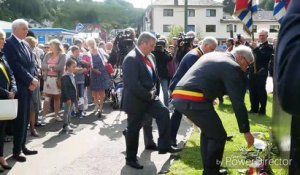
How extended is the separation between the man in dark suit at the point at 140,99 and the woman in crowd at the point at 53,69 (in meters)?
3.59

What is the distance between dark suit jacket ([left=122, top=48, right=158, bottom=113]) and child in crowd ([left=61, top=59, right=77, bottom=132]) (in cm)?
283

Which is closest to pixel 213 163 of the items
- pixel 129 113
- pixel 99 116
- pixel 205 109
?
pixel 205 109

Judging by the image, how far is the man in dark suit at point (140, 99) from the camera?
19.2 ft

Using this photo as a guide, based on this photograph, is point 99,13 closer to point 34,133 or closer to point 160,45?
point 160,45

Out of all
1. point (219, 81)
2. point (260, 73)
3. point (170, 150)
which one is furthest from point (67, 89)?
point (219, 81)

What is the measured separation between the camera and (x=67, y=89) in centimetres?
878

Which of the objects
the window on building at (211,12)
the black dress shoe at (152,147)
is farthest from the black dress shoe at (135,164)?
the window on building at (211,12)

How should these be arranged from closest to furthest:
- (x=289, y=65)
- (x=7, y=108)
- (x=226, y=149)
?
(x=289, y=65)
(x=7, y=108)
(x=226, y=149)

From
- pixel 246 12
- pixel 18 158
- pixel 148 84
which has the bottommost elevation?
pixel 18 158

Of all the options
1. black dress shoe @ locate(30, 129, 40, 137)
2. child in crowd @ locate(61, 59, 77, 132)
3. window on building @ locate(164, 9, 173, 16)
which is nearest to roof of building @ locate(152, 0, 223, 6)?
window on building @ locate(164, 9, 173, 16)

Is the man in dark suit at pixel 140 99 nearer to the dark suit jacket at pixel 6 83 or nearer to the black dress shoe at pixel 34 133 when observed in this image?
the dark suit jacket at pixel 6 83

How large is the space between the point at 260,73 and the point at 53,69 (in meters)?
4.96

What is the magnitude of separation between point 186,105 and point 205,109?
0.68 ft

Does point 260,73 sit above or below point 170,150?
above
